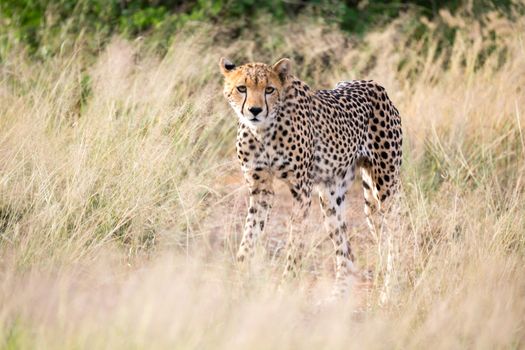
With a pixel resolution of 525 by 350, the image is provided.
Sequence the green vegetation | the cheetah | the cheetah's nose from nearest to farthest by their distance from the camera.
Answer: the cheetah's nose < the cheetah < the green vegetation

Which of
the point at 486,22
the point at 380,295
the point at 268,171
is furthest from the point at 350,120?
the point at 486,22

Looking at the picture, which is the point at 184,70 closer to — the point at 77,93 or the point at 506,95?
the point at 77,93

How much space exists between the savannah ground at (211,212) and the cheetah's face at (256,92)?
1.18ft

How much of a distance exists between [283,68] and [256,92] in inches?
10.0

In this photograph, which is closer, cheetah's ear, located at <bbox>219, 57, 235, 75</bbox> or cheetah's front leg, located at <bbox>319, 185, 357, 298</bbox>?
cheetah's ear, located at <bbox>219, 57, 235, 75</bbox>

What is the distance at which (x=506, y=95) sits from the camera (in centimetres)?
694

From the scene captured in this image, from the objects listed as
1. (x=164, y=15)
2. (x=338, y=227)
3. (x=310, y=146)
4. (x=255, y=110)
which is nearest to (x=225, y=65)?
(x=255, y=110)

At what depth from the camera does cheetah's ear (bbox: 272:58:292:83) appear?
4.84m

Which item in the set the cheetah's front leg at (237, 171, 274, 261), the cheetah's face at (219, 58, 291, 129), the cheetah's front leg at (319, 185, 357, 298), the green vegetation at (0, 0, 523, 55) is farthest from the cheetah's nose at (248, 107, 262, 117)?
the green vegetation at (0, 0, 523, 55)

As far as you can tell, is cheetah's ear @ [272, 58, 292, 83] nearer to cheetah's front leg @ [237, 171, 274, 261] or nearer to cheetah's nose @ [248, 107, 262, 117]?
cheetah's nose @ [248, 107, 262, 117]

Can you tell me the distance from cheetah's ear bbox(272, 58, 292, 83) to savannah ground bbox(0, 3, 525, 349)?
433 millimetres

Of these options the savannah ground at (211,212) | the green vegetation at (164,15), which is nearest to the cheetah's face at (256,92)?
the savannah ground at (211,212)

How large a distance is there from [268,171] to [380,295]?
3.17ft

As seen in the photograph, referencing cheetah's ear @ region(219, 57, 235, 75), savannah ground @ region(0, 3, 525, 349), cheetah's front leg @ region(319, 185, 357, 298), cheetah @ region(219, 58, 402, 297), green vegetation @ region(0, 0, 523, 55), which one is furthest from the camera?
green vegetation @ region(0, 0, 523, 55)
